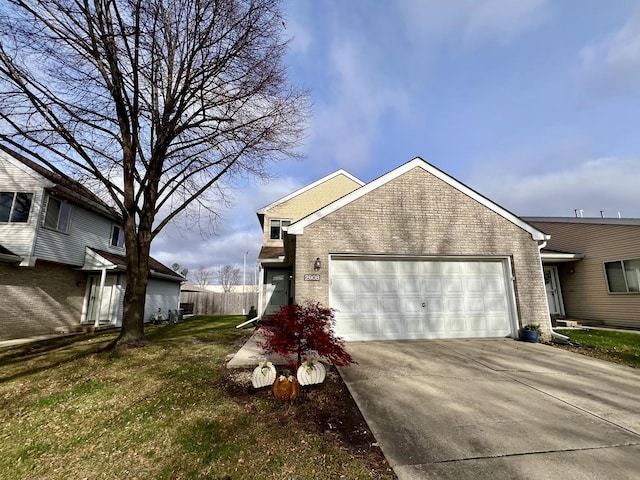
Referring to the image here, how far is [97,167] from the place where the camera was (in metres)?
8.34

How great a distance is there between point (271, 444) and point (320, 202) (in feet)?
52.1

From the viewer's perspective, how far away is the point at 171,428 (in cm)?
377

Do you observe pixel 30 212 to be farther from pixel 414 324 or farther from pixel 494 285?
pixel 494 285

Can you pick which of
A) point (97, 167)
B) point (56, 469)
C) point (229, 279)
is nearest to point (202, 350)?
point (56, 469)

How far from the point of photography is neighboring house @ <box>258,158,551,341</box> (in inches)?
339

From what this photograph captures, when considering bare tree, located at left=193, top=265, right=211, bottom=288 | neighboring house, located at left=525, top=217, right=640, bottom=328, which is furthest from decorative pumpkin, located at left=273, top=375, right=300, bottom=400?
bare tree, located at left=193, top=265, right=211, bottom=288

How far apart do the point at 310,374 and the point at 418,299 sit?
5224 millimetres

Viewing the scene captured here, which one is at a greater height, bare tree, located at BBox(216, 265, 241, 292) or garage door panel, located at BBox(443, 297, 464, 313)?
bare tree, located at BBox(216, 265, 241, 292)

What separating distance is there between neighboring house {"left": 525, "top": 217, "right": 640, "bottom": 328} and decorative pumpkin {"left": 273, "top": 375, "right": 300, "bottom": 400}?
45.0 feet

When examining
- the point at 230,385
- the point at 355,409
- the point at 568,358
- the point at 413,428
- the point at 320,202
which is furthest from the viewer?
the point at 320,202

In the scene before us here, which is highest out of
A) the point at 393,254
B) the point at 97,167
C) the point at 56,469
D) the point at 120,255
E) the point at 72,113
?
the point at 72,113

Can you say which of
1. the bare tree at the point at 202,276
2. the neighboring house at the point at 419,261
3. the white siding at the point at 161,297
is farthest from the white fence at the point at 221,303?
the bare tree at the point at 202,276

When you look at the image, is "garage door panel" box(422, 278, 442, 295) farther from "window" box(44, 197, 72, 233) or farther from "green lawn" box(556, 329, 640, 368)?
"window" box(44, 197, 72, 233)

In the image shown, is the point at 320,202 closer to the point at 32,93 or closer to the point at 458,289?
the point at 458,289
